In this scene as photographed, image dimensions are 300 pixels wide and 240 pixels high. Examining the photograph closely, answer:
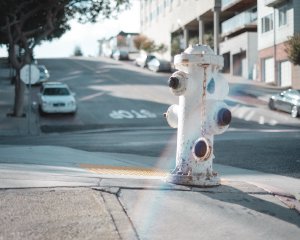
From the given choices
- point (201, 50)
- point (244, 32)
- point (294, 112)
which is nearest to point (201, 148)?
point (201, 50)

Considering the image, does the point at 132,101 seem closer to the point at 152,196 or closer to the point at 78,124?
the point at 78,124

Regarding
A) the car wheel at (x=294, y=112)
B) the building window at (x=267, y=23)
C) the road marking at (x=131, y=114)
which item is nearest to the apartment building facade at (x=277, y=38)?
the building window at (x=267, y=23)

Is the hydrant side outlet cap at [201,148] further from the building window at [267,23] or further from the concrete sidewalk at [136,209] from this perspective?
the building window at [267,23]

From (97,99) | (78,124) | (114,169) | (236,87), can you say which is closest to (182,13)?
(236,87)

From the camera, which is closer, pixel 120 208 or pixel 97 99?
pixel 120 208

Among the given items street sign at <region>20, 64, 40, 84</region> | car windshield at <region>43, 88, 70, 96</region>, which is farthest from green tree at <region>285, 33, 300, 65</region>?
street sign at <region>20, 64, 40, 84</region>

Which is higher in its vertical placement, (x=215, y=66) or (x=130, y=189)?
(x=215, y=66)

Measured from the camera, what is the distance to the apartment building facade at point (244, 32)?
44.2 m

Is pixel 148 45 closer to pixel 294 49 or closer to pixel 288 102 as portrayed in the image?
pixel 294 49

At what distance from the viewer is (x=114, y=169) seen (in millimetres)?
9766

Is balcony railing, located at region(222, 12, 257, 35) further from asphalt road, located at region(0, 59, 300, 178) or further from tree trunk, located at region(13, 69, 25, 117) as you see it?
tree trunk, located at region(13, 69, 25, 117)

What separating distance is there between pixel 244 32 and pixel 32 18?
2808 cm

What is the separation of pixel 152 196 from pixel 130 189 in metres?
0.36

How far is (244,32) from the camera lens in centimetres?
5462
